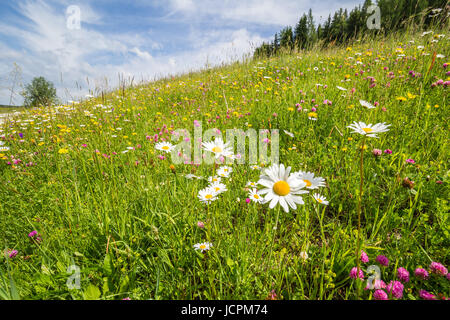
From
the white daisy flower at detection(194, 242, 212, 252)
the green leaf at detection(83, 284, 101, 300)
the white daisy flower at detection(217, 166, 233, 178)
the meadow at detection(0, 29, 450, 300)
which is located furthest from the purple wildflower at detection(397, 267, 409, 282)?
the green leaf at detection(83, 284, 101, 300)

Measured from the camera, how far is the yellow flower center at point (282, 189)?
0.89 metres

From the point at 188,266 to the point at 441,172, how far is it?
2103 millimetres

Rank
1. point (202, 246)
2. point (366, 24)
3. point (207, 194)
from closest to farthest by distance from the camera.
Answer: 1. point (202, 246)
2. point (207, 194)
3. point (366, 24)

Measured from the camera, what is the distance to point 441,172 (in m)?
1.60

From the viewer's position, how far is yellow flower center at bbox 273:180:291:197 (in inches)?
34.9

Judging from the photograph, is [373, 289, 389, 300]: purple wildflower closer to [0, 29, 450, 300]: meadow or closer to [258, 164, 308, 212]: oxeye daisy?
[0, 29, 450, 300]: meadow

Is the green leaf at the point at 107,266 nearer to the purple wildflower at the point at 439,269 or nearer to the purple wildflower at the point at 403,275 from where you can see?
the purple wildflower at the point at 403,275

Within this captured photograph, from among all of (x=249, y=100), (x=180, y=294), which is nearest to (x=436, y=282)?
(x=180, y=294)

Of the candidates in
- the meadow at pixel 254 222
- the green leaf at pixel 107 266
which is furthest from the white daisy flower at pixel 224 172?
the green leaf at pixel 107 266

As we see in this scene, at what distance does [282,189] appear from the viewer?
0.89 m

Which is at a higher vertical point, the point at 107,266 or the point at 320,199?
the point at 320,199

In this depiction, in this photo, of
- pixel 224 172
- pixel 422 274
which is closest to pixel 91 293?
pixel 224 172

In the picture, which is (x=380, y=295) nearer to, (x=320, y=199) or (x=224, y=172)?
(x=320, y=199)
